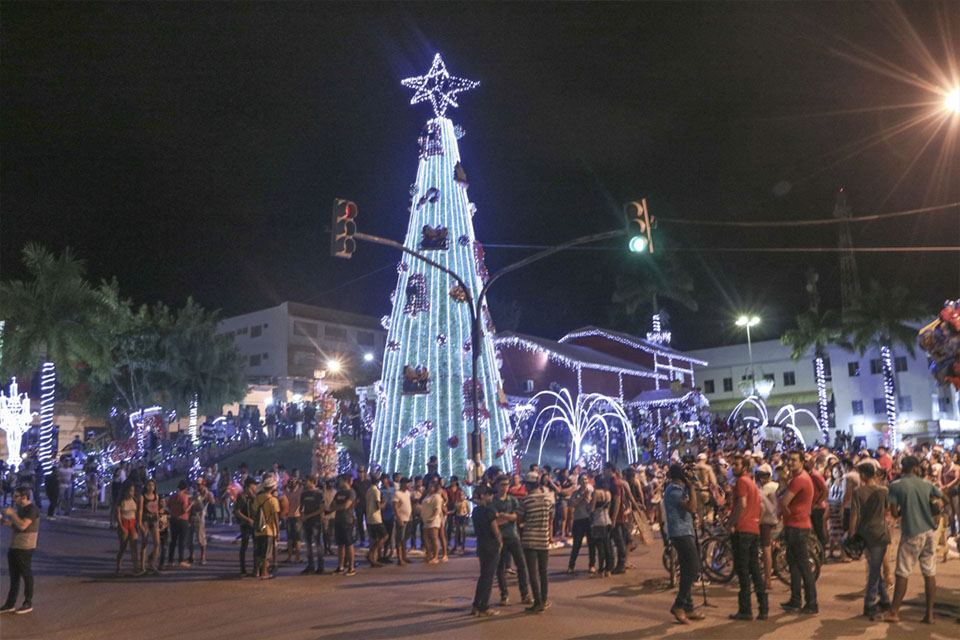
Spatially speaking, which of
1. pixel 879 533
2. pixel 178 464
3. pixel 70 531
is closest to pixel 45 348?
pixel 178 464

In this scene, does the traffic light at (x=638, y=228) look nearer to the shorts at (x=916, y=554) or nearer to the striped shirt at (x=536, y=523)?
the striped shirt at (x=536, y=523)

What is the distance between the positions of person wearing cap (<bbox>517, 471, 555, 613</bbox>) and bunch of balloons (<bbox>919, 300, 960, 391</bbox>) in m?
5.91

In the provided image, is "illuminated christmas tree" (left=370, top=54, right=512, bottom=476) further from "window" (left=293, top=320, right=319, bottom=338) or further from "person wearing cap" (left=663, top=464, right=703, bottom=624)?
"window" (left=293, top=320, right=319, bottom=338)

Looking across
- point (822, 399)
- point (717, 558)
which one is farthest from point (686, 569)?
point (822, 399)

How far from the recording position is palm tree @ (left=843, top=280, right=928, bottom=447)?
154ft

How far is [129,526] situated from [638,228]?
1116cm

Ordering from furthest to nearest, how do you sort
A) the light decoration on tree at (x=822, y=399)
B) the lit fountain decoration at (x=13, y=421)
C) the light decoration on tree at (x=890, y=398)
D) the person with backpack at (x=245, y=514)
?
the light decoration on tree at (x=822, y=399), the light decoration on tree at (x=890, y=398), the lit fountain decoration at (x=13, y=421), the person with backpack at (x=245, y=514)

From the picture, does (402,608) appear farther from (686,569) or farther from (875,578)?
(875,578)

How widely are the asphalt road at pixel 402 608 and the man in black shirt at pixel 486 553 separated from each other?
10.4 inches

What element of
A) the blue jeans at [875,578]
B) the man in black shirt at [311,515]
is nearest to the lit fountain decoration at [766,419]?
the man in black shirt at [311,515]

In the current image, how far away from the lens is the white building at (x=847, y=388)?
53.2 meters

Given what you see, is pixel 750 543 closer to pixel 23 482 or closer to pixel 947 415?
pixel 23 482

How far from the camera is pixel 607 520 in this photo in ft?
46.1

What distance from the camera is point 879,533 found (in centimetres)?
993
